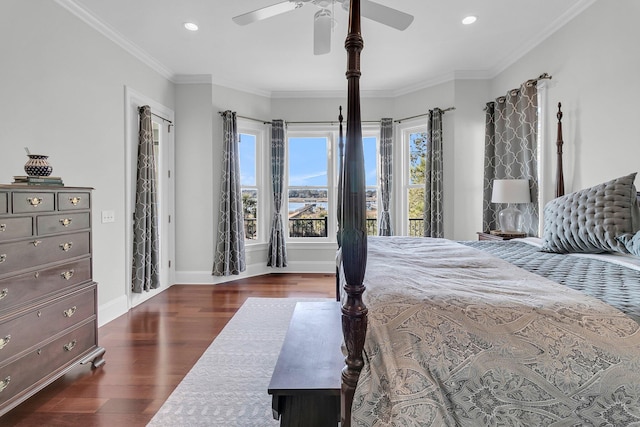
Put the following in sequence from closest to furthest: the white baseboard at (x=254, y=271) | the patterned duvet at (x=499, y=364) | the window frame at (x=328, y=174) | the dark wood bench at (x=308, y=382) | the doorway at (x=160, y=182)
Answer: the patterned duvet at (x=499, y=364) → the dark wood bench at (x=308, y=382) → the doorway at (x=160, y=182) → the white baseboard at (x=254, y=271) → the window frame at (x=328, y=174)

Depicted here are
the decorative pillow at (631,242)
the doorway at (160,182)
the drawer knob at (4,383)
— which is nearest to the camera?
the drawer knob at (4,383)

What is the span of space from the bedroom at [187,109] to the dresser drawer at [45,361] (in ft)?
3.42

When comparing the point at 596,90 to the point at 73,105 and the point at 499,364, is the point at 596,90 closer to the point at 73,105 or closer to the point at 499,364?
the point at 499,364

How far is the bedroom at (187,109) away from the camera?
244cm

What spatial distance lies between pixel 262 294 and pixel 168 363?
5.81 feet

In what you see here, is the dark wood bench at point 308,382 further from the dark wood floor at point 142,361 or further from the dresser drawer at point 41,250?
the dresser drawer at point 41,250

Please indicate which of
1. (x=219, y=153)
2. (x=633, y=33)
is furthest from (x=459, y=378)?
(x=219, y=153)

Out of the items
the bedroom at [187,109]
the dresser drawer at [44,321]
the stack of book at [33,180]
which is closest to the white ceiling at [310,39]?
the bedroom at [187,109]

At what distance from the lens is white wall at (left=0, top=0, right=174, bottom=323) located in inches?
91.1

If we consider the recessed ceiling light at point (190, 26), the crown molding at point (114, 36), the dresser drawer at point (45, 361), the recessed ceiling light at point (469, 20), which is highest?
the recessed ceiling light at point (469, 20)

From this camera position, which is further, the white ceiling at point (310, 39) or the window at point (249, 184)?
the window at point (249, 184)

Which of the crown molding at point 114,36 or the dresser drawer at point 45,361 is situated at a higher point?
the crown molding at point 114,36

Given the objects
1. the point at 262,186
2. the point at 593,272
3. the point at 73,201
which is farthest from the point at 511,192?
the point at 73,201

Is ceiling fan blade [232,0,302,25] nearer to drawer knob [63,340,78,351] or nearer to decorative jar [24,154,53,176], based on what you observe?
decorative jar [24,154,53,176]
